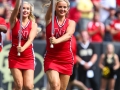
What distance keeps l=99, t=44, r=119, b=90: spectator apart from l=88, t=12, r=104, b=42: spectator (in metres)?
1.00

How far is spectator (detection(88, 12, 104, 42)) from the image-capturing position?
16.8m

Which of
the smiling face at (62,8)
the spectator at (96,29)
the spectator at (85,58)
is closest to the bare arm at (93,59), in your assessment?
the spectator at (85,58)

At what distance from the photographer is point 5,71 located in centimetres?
1542

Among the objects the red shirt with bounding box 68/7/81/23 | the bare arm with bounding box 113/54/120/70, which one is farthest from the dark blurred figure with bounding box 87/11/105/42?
the bare arm with bounding box 113/54/120/70

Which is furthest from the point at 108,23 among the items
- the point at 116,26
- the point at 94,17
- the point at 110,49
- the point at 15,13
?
the point at 15,13

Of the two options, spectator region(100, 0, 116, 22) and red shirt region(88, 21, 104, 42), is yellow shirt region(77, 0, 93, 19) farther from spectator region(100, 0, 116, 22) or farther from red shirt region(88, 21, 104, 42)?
red shirt region(88, 21, 104, 42)

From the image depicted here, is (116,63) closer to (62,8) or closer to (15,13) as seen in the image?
(62,8)

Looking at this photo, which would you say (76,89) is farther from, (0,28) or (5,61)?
(0,28)

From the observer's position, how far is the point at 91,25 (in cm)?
1694

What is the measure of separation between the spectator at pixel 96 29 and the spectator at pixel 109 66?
3.27 ft

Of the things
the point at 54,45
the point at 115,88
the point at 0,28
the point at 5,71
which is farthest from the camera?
the point at 115,88

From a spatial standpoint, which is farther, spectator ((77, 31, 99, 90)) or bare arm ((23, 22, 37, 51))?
spectator ((77, 31, 99, 90))

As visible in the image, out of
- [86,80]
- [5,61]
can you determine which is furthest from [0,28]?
[86,80]

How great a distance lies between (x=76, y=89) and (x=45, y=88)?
962 millimetres
